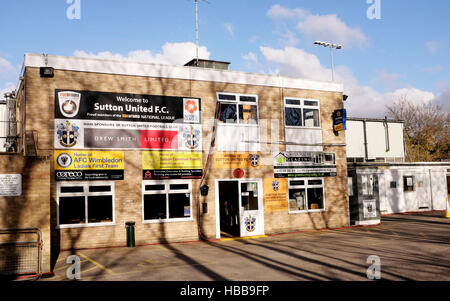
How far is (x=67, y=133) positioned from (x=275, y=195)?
31.9 ft

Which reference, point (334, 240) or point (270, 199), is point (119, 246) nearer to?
point (270, 199)

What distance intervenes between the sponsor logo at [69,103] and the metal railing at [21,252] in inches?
234

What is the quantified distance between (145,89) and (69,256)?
7.28 m

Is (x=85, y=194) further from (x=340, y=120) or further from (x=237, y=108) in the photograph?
(x=340, y=120)

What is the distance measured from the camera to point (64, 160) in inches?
602

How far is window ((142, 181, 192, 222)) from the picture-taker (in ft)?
54.2

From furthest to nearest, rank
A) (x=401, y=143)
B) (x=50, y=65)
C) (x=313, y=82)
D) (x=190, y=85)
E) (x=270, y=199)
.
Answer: (x=401, y=143)
(x=313, y=82)
(x=270, y=199)
(x=190, y=85)
(x=50, y=65)

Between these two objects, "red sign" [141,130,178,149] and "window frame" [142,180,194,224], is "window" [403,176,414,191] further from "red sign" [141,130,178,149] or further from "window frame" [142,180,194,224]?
"red sign" [141,130,178,149]

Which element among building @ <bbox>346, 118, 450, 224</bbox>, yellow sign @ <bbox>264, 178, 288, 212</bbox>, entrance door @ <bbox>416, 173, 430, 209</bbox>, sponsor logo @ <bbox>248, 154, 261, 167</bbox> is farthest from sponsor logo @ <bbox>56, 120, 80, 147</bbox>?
entrance door @ <bbox>416, 173, 430, 209</bbox>

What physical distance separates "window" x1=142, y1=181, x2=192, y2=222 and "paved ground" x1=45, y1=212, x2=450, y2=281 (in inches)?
52.3

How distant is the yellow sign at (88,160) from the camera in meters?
15.3

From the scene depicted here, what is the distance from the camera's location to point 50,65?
1542 centimetres

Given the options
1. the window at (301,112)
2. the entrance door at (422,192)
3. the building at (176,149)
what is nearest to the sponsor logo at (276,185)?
the building at (176,149)
